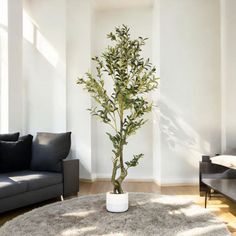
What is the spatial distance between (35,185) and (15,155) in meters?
0.58

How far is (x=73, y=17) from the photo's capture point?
5.72m

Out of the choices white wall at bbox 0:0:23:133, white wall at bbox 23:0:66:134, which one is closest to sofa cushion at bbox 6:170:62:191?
white wall at bbox 0:0:23:133

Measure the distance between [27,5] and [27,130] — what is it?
7.72 ft

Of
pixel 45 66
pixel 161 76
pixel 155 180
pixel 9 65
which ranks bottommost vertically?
pixel 155 180

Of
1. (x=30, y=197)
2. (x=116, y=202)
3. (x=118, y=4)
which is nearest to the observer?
(x=116, y=202)

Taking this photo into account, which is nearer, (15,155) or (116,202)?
(116,202)

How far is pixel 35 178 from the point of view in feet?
12.3

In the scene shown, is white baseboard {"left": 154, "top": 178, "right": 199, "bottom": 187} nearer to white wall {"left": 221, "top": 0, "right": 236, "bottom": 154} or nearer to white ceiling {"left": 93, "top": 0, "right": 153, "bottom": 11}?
white wall {"left": 221, "top": 0, "right": 236, "bottom": 154}

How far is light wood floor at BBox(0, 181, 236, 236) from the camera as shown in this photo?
3420 millimetres

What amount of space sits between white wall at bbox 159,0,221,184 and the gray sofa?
6.18 ft

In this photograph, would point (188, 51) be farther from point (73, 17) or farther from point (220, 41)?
point (73, 17)

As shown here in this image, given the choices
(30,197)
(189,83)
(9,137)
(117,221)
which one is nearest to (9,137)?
(9,137)

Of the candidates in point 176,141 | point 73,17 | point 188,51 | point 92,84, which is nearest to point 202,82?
point 188,51

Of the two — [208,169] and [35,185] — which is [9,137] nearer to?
[35,185]
